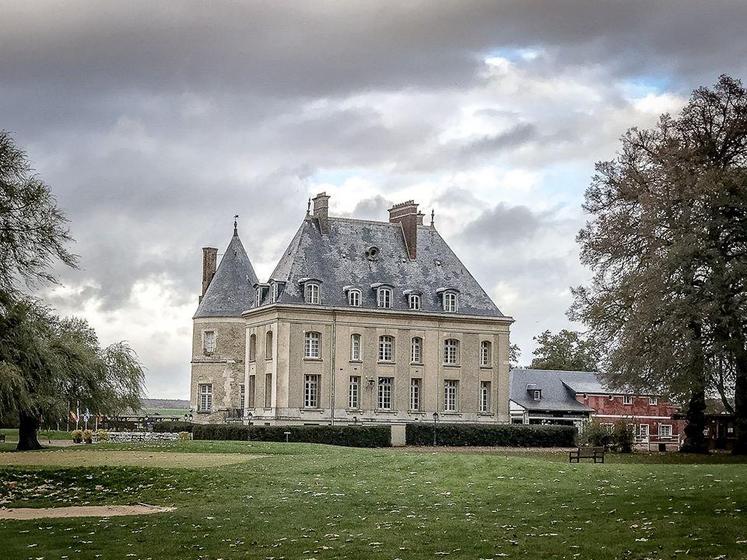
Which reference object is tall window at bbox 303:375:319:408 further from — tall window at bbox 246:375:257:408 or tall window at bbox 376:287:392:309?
tall window at bbox 376:287:392:309

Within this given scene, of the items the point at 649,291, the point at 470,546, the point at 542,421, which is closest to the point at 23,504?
the point at 470,546

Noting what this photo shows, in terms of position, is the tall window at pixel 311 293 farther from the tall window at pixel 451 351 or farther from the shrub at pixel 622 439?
the shrub at pixel 622 439

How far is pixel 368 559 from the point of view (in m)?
13.3

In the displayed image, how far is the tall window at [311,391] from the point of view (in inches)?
2148

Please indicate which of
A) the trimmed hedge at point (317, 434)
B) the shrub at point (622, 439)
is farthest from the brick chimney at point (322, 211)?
the shrub at point (622, 439)

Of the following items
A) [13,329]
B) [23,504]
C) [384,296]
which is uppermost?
[384,296]

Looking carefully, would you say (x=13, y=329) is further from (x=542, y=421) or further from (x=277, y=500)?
(x=542, y=421)

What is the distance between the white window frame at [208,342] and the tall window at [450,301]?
44.4ft

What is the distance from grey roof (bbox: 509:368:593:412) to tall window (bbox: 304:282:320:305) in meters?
18.7

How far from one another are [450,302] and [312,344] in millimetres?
8182

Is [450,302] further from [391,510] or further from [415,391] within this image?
[391,510]

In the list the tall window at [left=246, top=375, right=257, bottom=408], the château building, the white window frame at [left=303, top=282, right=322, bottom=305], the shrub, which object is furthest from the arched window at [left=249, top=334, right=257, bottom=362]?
the shrub

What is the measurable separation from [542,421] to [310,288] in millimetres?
21301

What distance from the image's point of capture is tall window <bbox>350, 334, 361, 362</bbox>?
55.9 meters
